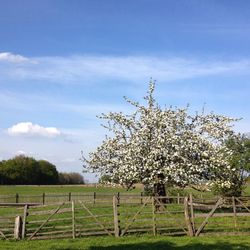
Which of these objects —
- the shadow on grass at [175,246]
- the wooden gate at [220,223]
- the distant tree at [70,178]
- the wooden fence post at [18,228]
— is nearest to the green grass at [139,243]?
the shadow on grass at [175,246]

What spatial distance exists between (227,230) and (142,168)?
36.6 feet

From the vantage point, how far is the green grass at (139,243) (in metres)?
17.2

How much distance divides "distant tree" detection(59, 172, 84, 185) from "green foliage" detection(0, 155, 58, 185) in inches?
459

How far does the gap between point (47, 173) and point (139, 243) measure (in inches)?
4446

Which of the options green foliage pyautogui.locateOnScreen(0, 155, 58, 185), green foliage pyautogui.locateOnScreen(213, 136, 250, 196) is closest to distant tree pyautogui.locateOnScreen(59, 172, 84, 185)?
green foliage pyautogui.locateOnScreen(0, 155, 58, 185)

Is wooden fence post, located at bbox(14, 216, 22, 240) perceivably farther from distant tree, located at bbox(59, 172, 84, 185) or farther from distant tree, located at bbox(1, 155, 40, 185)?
distant tree, located at bbox(59, 172, 84, 185)

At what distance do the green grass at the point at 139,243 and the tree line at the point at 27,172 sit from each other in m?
101

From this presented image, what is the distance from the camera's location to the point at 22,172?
118750mm

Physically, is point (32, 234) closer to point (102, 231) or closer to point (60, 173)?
point (102, 231)

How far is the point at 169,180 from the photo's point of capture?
3161cm

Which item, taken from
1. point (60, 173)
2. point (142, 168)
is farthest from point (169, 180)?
point (60, 173)

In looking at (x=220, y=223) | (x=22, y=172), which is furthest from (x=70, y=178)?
(x=220, y=223)

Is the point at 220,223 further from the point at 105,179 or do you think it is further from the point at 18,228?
the point at 105,179

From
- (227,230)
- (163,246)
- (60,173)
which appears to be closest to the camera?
(163,246)
